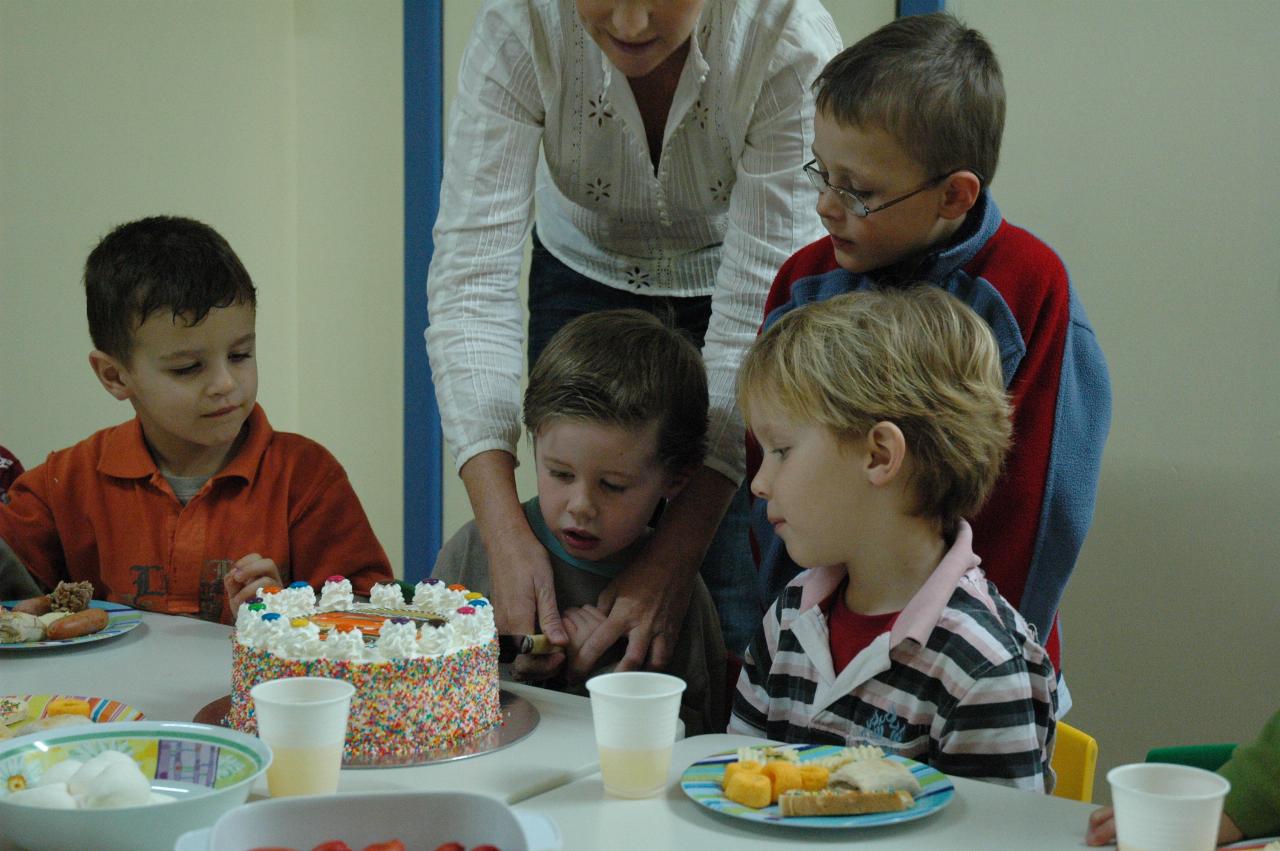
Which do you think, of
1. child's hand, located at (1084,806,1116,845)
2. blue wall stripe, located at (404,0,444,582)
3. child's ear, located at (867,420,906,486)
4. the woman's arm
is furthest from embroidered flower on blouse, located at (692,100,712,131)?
blue wall stripe, located at (404,0,444,582)

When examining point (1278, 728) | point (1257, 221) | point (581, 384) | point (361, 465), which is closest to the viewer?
point (1278, 728)

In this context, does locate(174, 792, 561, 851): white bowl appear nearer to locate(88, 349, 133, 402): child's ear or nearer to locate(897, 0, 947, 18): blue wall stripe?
locate(88, 349, 133, 402): child's ear

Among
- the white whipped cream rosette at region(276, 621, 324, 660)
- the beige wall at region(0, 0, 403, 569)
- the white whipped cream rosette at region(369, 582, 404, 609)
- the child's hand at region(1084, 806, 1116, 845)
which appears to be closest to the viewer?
the child's hand at region(1084, 806, 1116, 845)

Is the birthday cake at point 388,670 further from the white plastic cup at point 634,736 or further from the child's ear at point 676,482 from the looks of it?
the child's ear at point 676,482

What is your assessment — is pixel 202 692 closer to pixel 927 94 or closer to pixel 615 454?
pixel 615 454

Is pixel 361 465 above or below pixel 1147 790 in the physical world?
below

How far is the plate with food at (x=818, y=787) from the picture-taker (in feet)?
3.55

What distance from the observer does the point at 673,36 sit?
5.83 feet

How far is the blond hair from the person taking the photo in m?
1.52

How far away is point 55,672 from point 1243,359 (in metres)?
2.19

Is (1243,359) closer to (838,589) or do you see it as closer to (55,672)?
(838,589)

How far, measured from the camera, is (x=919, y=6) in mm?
2943

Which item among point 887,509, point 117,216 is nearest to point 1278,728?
point 887,509

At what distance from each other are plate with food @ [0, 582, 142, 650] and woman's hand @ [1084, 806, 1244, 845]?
124cm
